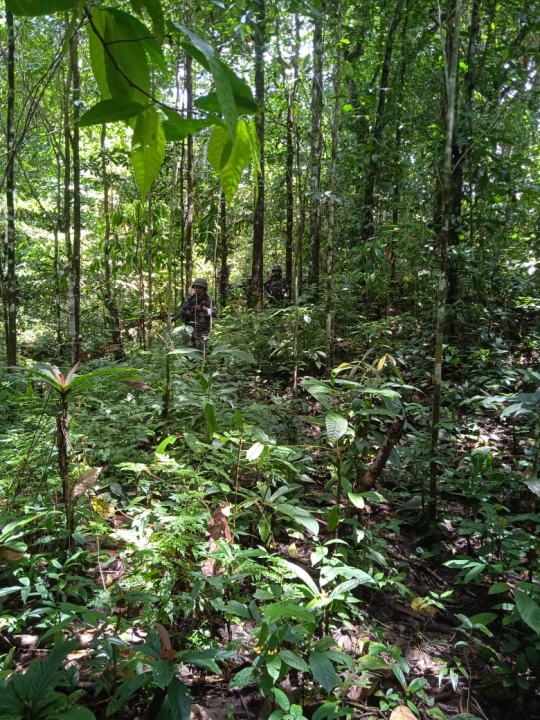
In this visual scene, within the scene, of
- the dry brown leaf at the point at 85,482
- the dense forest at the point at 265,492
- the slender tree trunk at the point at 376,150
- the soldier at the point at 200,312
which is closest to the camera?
the dense forest at the point at 265,492

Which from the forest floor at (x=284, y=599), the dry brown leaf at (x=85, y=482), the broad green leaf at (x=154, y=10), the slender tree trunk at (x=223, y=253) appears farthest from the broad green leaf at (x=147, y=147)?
the slender tree trunk at (x=223, y=253)

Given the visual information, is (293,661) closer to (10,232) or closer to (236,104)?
(236,104)

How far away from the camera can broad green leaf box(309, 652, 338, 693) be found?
1572 mm

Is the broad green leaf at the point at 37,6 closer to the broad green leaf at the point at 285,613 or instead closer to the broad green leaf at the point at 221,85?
the broad green leaf at the point at 221,85

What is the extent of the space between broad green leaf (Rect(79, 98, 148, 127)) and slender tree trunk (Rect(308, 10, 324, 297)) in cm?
418

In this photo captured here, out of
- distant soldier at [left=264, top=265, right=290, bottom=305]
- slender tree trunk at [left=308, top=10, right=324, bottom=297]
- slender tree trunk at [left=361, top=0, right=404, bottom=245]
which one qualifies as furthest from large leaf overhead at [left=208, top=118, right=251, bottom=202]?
distant soldier at [left=264, top=265, right=290, bottom=305]

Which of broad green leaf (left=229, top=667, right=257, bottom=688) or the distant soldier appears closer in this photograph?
broad green leaf (left=229, top=667, right=257, bottom=688)

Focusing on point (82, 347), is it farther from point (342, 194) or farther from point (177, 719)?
point (177, 719)

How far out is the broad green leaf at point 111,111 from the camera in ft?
2.20

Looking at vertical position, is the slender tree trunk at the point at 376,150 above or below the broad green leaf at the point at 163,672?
above

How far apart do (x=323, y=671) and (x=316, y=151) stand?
20.3ft

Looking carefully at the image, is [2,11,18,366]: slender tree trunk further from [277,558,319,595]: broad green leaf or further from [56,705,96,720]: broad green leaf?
[56,705,96,720]: broad green leaf

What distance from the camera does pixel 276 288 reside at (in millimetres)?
9594

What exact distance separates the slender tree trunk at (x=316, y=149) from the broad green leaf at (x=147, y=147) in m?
4.07
